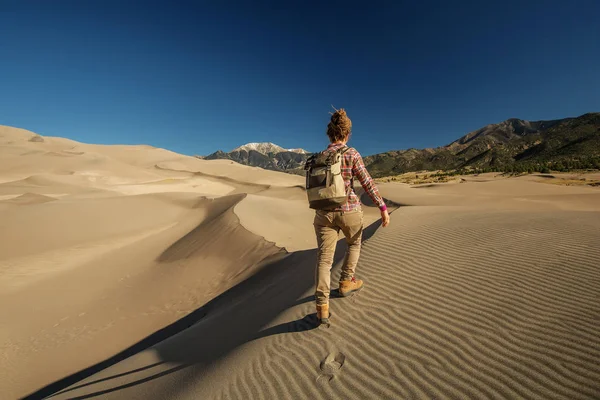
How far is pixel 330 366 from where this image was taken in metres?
2.52

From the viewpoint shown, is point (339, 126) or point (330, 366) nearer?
point (330, 366)

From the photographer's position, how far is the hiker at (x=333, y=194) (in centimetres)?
285

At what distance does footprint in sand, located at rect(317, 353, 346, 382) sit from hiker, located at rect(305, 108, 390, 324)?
19.2 inches

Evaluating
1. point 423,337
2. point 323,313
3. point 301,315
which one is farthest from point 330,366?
point 301,315

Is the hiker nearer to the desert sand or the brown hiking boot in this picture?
the brown hiking boot

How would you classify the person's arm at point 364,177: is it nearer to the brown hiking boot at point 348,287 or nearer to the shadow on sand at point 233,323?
the brown hiking boot at point 348,287

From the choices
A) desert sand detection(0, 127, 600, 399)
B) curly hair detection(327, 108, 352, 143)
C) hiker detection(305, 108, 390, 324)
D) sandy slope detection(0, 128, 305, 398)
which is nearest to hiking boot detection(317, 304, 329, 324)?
hiker detection(305, 108, 390, 324)

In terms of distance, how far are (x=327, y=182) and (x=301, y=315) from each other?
176 cm

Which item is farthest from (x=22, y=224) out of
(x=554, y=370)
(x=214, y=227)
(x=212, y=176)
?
(x=212, y=176)

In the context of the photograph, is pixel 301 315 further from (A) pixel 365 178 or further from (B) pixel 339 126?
(B) pixel 339 126

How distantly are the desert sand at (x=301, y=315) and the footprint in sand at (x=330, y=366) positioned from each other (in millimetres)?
13

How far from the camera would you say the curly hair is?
3.08 metres

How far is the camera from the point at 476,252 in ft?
14.0

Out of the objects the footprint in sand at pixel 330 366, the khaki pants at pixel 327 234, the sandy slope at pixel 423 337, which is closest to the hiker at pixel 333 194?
the khaki pants at pixel 327 234
